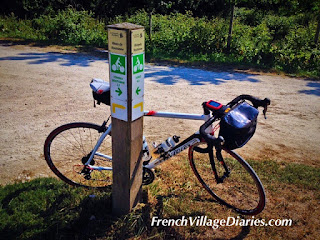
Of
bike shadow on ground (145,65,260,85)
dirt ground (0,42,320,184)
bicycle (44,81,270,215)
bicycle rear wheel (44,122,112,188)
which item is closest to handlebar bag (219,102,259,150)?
bicycle (44,81,270,215)

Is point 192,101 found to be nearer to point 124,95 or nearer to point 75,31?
point 124,95

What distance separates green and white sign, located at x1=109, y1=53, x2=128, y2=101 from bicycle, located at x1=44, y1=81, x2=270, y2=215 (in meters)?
0.48

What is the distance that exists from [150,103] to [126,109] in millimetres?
3658

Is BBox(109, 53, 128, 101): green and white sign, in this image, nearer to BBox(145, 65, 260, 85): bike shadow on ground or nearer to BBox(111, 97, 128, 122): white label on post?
BBox(111, 97, 128, 122): white label on post

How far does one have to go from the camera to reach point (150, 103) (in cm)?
616

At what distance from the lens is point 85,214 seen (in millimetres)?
3006

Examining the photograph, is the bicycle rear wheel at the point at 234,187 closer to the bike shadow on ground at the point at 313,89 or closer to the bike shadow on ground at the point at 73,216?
the bike shadow on ground at the point at 73,216

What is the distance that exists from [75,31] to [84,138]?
28.7 ft

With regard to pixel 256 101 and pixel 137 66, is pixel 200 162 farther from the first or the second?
pixel 137 66

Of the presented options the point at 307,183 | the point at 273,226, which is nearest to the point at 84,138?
the point at 273,226

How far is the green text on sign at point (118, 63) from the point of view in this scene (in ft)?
7.74

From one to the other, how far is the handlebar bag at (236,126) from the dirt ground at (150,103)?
181 cm

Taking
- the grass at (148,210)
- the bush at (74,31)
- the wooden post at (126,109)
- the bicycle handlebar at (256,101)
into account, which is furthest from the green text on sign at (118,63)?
the bush at (74,31)

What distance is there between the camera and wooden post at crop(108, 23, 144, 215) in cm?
232
